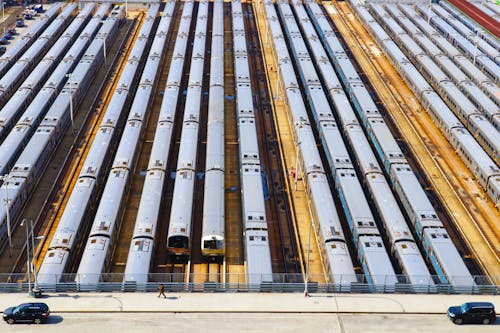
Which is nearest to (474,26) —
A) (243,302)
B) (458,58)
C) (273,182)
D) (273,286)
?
(458,58)

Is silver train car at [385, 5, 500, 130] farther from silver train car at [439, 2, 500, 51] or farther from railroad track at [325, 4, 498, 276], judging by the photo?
silver train car at [439, 2, 500, 51]

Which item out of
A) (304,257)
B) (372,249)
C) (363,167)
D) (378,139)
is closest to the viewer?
(372,249)

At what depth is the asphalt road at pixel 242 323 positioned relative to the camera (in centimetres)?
4997

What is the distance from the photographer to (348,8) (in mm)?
164750

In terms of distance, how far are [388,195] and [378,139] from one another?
15035 millimetres

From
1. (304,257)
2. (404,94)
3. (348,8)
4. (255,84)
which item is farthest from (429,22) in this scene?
(304,257)

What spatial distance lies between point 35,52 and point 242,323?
86.7 metres

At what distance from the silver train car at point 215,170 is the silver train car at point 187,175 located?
1680 millimetres

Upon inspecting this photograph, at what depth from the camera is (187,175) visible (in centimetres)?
7575

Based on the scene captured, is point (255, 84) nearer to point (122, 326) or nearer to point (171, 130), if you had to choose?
point (171, 130)

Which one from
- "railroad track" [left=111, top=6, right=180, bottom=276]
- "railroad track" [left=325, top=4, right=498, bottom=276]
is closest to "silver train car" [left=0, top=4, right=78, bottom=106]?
"railroad track" [left=111, top=6, right=180, bottom=276]

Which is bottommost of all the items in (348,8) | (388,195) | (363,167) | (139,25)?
(388,195)

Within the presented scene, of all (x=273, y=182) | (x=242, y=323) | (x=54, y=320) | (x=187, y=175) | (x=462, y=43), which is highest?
(x=462, y=43)

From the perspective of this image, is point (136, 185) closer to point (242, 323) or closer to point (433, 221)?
point (242, 323)
